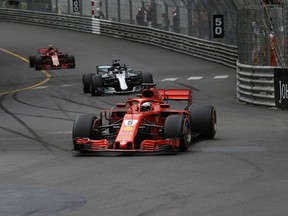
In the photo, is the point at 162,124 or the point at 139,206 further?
the point at 162,124

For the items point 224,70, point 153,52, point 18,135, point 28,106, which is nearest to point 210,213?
point 18,135

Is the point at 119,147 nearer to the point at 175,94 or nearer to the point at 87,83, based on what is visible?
the point at 175,94

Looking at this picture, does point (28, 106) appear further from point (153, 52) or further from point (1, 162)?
point (153, 52)

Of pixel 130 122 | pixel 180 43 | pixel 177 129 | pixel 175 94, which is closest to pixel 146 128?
pixel 130 122

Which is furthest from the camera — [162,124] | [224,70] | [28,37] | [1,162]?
[28,37]

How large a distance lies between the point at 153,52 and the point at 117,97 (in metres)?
18.9

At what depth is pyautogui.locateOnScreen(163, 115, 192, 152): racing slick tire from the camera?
14383 millimetres

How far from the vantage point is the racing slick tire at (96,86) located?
2761 cm

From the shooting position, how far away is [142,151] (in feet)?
47.2

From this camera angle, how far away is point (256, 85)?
80.1 feet

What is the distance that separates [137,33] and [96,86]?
23.6 metres

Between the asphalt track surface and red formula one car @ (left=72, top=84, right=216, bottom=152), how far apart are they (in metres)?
0.21

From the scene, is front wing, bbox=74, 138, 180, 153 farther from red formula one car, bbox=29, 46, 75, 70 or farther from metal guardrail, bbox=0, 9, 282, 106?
red formula one car, bbox=29, 46, 75, 70

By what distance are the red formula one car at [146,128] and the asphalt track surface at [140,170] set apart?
0.68ft
